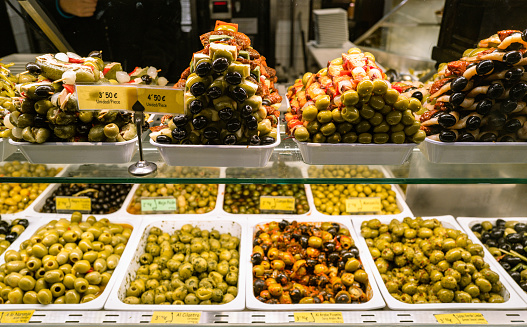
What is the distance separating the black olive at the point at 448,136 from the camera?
1255 mm

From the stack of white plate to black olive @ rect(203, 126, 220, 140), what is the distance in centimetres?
260

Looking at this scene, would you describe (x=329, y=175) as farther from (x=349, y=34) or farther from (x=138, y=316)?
(x=349, y=34)

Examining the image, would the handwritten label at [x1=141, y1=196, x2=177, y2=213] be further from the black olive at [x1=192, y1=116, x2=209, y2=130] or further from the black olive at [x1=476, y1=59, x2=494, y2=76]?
the black olive at [x1=476, y1=59, x2=494, y2=76]

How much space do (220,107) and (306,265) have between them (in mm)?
1030

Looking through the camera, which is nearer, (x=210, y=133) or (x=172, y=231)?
(x=210, y=133)

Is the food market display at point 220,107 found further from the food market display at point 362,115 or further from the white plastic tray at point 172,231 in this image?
the white plastic tray at point 172,231

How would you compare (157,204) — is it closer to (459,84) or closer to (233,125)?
(233,125)

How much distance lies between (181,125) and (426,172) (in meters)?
0.89

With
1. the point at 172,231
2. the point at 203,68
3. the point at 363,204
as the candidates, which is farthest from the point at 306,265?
the point at 203,68

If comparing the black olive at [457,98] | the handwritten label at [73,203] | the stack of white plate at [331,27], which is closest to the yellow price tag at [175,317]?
the handwritten label at [73,203]

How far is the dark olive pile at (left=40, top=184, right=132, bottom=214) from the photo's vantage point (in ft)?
7.18

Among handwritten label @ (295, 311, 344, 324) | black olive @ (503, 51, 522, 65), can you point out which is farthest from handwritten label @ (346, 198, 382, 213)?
black olive @ (503, 51, 522, 65)

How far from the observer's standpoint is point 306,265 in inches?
72.3

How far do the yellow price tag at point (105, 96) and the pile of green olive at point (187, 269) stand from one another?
965 mm
